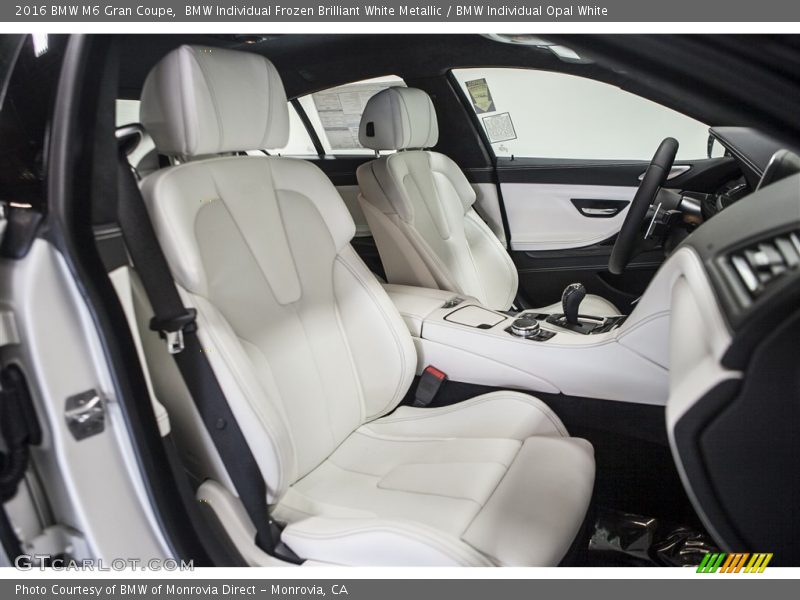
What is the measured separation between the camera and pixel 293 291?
Result: 50.6 inches

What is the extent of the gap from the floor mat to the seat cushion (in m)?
0.30

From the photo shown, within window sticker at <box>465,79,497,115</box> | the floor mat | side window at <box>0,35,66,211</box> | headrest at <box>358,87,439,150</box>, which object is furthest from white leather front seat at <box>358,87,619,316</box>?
side window at <box>0,35,66,211</box>

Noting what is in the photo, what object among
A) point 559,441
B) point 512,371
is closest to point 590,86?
point 512,371

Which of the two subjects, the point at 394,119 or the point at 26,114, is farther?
the point at 394,119

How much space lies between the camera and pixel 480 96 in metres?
2.78

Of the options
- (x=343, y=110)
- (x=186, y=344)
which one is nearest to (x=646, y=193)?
(x=186, y=344)

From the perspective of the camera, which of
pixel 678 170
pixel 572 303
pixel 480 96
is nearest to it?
pixel 572 303

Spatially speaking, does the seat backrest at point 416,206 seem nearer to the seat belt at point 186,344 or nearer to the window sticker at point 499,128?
the window sticker at point 499,128

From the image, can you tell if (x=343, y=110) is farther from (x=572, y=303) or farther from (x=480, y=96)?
(x=572, y=303)

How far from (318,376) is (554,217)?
167cm

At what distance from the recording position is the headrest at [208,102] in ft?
3.48

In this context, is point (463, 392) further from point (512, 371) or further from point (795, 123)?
point (795, 123)

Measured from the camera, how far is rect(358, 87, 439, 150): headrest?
211cm

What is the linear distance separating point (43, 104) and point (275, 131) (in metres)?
0.45
